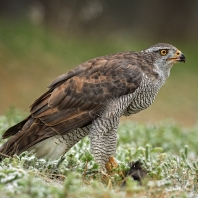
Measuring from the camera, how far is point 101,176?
18.4ft

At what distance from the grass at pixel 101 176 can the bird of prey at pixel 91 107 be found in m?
0.21

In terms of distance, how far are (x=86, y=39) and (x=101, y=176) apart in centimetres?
1594

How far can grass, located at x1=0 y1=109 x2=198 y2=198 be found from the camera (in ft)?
13.0

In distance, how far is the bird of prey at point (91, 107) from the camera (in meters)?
5.90

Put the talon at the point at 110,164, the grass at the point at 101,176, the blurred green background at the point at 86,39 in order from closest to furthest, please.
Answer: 1. the grass at the point at 101,176
2. the talon at the point at 110,164
3. the blurred green background at the point at 86,39

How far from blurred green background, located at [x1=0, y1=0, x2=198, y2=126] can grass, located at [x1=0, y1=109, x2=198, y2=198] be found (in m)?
3.92

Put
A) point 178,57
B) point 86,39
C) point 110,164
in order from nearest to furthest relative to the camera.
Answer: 1. point 110,164
2. point 178,57
3. point 86,39

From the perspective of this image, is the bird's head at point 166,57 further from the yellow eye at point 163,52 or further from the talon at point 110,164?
the talon at point 110,164

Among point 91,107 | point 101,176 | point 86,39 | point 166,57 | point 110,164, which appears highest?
point 86,39

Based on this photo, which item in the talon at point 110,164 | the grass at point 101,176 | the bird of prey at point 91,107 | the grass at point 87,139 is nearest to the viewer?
the grass at point 101,176

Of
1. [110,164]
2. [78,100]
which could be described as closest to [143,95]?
[78,100]

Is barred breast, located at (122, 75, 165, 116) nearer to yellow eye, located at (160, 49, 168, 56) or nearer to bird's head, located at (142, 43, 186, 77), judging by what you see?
bird's head, located at (142, 43, 186, 77)

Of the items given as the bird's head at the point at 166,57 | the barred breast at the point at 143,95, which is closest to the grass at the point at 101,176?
the barred breast at the point at 143,95

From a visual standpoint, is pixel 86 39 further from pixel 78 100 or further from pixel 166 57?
pixel 78 100
